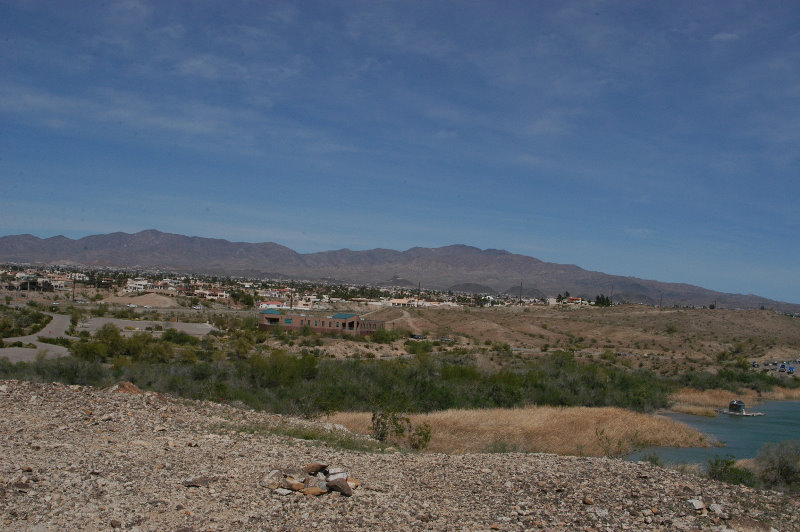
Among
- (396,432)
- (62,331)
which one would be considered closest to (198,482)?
(396,432)

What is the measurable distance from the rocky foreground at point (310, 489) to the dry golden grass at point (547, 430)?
17.7 feet

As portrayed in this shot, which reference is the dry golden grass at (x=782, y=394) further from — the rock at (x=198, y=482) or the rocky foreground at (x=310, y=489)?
the rock at (x=198, y=482)

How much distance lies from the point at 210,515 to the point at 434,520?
325 centimetres

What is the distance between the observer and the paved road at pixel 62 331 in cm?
4303

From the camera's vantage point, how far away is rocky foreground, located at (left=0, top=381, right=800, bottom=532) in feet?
28.9

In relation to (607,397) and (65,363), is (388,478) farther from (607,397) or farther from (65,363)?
(607,397)

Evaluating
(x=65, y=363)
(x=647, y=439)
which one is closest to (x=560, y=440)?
(x=647, y=439)

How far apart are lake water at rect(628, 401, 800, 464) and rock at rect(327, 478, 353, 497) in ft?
45.4

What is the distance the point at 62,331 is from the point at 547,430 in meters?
55.4

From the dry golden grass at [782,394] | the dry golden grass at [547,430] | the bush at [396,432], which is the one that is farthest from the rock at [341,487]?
the dry golden grass at [782,394]

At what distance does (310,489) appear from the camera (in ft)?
32.1

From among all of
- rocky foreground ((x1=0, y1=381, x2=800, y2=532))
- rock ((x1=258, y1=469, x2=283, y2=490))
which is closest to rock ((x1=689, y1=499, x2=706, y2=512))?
rocky foreground ((x1=0, y1=381, x2=800, y2=532))

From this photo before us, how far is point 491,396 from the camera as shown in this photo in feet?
108

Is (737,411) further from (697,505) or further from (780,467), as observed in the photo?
(697,505)
